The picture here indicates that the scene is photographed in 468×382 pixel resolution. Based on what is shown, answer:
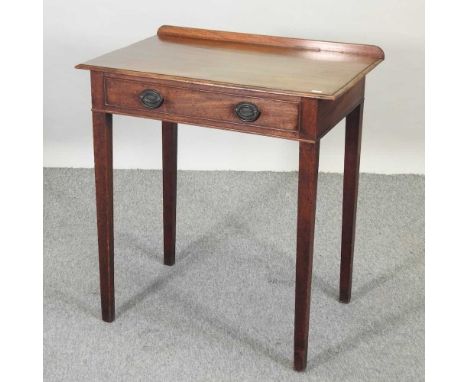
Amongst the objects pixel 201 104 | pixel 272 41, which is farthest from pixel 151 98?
pixel 272 41

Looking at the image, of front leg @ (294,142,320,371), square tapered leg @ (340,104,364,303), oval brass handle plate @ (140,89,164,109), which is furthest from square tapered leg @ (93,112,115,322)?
square tapered leg @ (340,104,364,303)

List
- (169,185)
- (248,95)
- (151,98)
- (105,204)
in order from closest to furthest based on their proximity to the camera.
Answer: (248,95) < (151,98) < (105,204) < (169,185)

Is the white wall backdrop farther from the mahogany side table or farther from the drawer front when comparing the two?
the drawer front

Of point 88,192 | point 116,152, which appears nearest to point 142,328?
point 88,192

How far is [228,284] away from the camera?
10.3 feet

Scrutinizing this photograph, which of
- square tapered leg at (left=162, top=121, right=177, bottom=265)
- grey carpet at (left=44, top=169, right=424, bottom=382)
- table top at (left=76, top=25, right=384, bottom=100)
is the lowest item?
grey carpet at (left=44, top=169, right=424, bottom=382)

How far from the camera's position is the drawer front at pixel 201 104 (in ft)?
7.75

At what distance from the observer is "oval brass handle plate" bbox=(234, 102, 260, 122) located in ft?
7.82

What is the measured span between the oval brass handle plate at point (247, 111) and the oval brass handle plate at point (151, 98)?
0.79 ft

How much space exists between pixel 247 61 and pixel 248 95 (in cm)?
29

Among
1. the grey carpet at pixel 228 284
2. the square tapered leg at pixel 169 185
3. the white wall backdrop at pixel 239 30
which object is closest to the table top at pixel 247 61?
the square tapered leg at pixel 169 185

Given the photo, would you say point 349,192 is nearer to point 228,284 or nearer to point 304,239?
point 304,239

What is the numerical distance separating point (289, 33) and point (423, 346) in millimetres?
1673

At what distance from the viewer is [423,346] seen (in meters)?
2.77
